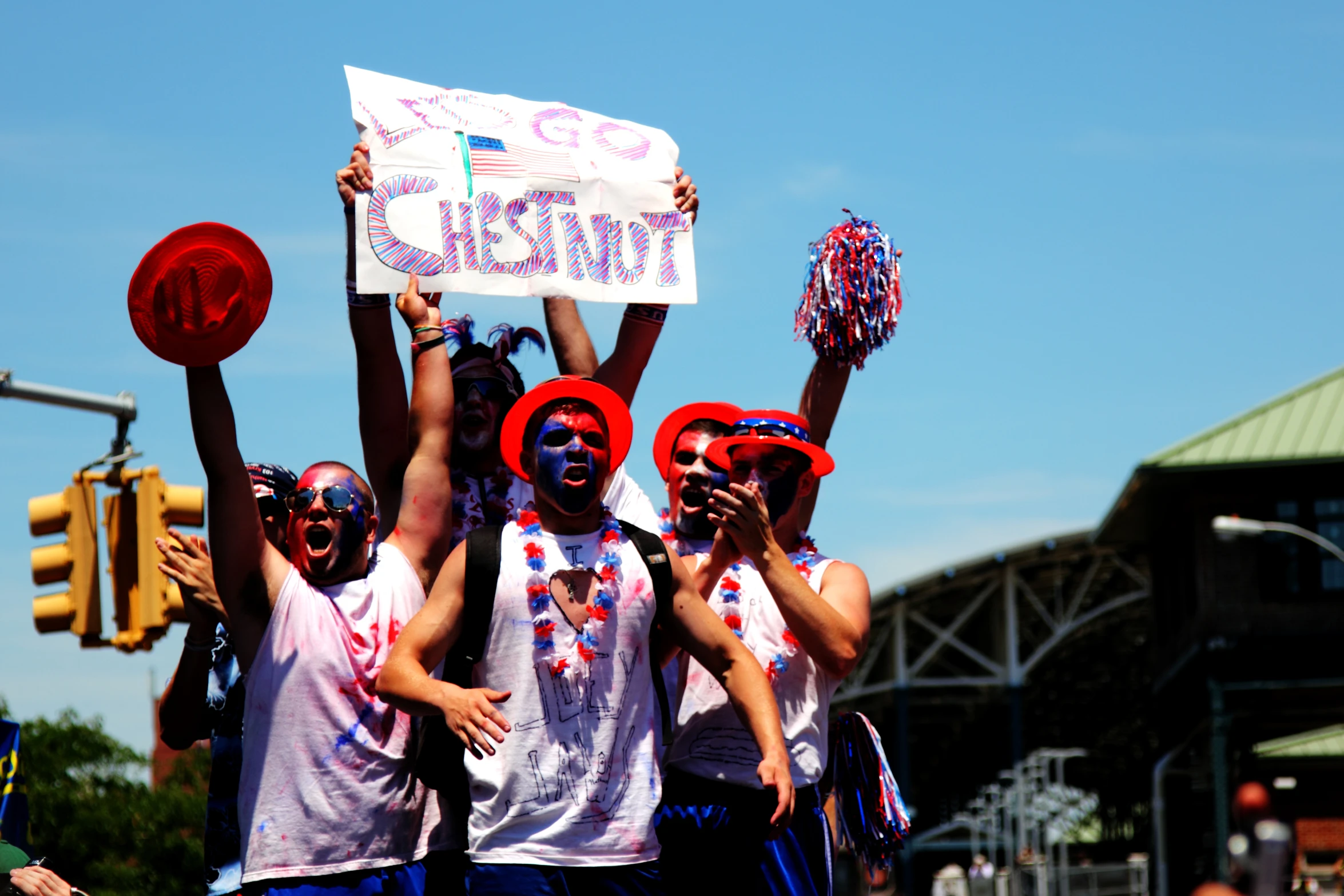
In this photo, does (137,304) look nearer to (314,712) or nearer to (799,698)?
(314,712)

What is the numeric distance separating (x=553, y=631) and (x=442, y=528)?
0.71m

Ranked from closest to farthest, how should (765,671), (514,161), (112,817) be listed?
1. (765,671)
2. (514,161)
3. (112,817)

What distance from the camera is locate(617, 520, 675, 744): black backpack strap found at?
4.60 m

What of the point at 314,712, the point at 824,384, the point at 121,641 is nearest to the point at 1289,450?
the point at 121,641

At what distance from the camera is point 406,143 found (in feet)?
17.8

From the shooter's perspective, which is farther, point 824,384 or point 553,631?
point 824,384

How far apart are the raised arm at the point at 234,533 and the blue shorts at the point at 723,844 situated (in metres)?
1.25

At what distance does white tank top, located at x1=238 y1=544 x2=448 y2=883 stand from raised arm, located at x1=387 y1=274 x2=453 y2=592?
0.36m

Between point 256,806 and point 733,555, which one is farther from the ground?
point 733,555

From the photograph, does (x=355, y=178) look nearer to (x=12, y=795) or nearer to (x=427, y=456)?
(x=427, y=456)

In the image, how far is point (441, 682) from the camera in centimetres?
420

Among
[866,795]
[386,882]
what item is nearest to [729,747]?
[866,795]

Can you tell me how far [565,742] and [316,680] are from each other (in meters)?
0.69

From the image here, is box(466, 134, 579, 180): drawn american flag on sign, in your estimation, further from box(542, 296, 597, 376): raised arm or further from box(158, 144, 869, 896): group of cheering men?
box(542, 296, 597, 376): raised arm
